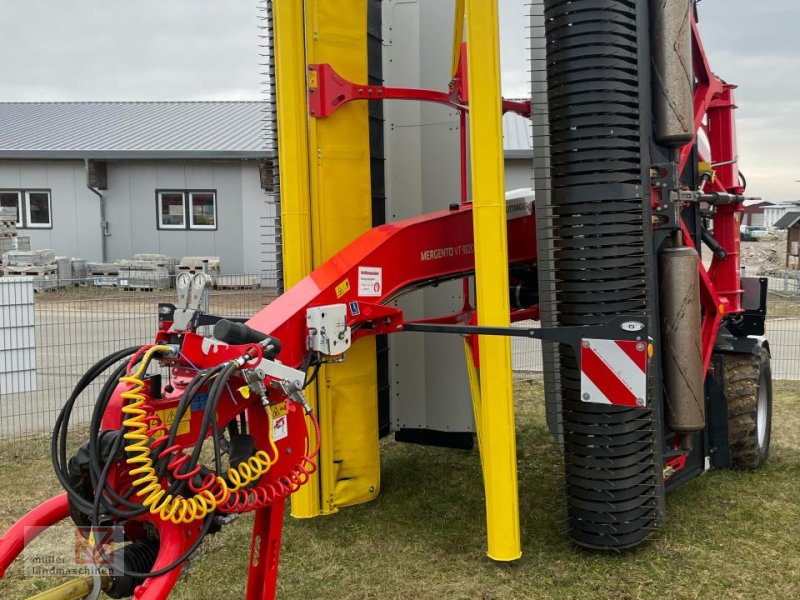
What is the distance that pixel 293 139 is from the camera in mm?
3941

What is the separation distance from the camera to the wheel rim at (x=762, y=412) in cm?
505

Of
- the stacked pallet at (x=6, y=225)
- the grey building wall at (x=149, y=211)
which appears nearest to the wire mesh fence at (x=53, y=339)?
the stacked pallet at (x=6, y=225)

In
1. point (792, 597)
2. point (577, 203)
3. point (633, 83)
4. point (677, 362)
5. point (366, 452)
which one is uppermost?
point (633, 83)

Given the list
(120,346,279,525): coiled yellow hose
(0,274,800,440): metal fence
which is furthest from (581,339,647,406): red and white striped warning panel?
(0,274,800,440): metal fence

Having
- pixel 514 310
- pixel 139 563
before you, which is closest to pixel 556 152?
pixel 514 310

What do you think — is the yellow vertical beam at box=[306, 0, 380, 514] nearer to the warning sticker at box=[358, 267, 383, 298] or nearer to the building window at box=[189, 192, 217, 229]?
the warning sticker at box=[358, 267, 383, 298]

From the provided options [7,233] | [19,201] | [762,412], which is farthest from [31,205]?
[762,412]

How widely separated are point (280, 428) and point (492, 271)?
1.26 m

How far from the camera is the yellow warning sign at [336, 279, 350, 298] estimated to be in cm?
319

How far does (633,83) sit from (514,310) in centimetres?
144

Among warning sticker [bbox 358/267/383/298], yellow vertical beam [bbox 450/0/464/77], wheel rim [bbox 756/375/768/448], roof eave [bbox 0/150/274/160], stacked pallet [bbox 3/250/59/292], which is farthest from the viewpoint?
roof eave [bbox 0/150/274/160]

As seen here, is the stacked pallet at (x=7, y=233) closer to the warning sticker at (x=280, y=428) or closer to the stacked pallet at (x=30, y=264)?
the stacked pallet at (x=30, y=264)

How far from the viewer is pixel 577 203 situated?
11.6ft

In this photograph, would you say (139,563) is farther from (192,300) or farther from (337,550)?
(337,550)
